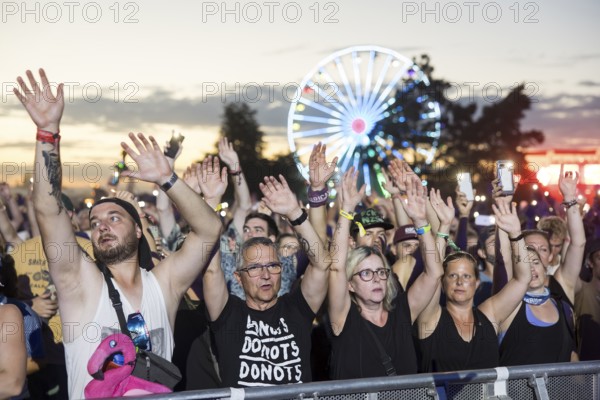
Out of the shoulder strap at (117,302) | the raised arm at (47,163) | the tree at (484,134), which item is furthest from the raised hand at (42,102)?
the tree at (484,134)

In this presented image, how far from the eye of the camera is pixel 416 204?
5.50 m

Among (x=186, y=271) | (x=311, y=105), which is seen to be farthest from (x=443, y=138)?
(x=186, y=271)

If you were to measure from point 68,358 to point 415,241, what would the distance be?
12.2 ft

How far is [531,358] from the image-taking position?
526cm

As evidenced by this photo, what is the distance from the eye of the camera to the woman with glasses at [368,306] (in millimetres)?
4699

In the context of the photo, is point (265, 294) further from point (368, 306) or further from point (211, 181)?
point (211, 181)

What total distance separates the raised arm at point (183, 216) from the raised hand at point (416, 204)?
1.65 metres

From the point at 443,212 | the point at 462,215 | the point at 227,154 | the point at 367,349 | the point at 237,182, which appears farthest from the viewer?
the point at 462,215

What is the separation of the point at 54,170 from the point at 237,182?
3321 mm

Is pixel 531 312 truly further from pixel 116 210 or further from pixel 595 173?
pixel 595 173

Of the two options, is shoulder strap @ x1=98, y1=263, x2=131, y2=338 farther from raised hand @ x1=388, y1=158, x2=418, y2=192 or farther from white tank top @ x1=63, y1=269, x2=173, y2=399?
raised hand @ x1=388, y1=158, x2=418, y2=192

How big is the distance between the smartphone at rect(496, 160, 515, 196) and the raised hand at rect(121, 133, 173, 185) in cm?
276

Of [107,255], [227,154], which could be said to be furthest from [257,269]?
[227,154]

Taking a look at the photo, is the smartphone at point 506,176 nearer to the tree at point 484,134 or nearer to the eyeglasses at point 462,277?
the eyeglasses at point 462,277
